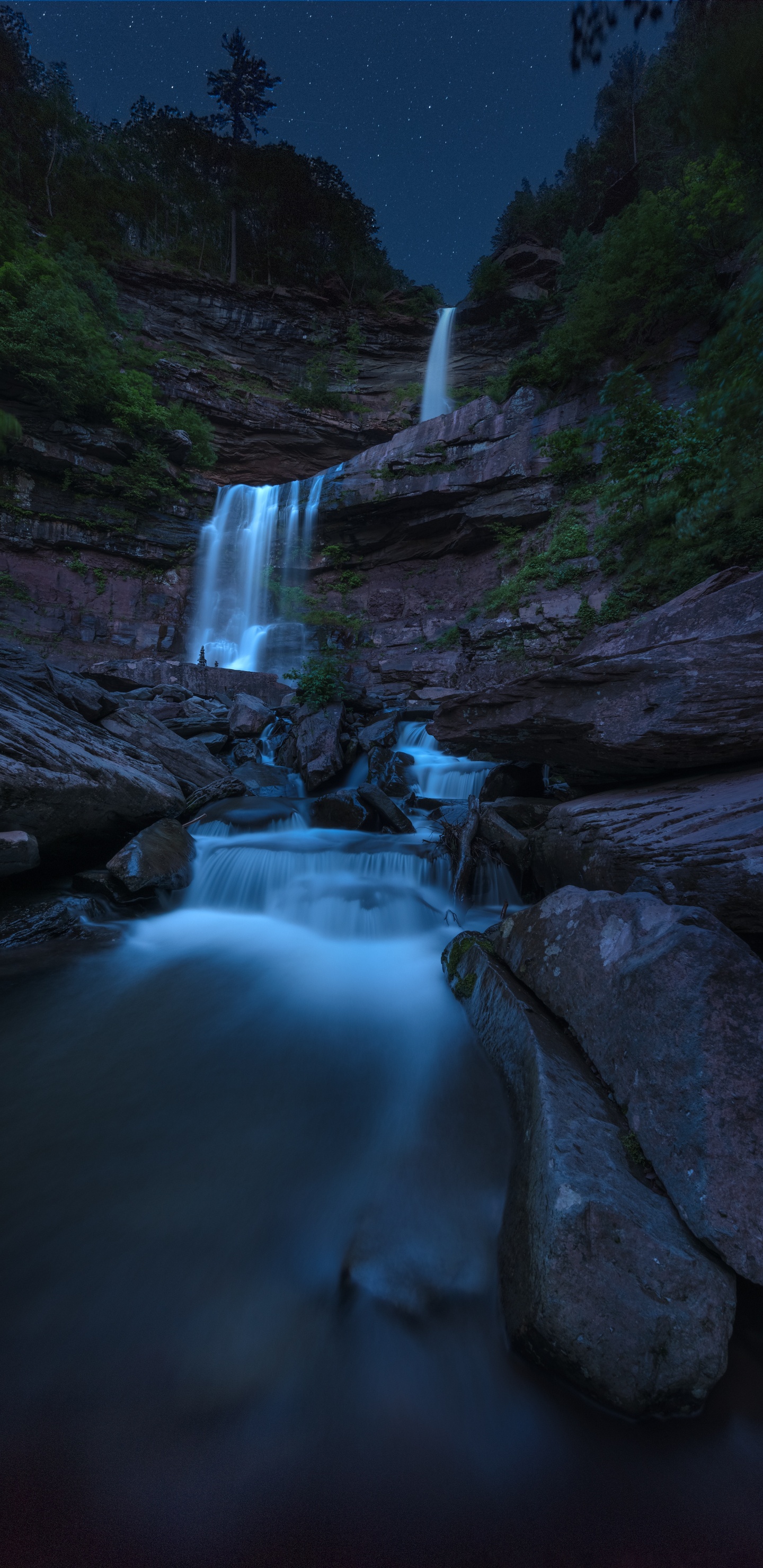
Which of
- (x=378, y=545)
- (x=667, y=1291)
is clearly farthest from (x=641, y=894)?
(x=378, y=545)

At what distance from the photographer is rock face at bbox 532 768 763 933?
2.87 meters

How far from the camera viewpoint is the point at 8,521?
1738cm

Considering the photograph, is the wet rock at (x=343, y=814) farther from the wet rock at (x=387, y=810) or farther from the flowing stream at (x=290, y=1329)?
the flowing stream at (x=290, y=1329)

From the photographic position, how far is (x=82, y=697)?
7297 mm

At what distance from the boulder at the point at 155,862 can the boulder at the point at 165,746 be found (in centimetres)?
204

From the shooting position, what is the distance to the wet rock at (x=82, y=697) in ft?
23.0

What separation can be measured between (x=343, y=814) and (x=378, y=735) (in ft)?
11.7

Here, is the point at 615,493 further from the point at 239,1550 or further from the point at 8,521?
the point at 8,521

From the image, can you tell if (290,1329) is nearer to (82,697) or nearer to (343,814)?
(343,814)

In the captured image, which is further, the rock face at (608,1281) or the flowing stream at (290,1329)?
the rock face at (608,1281)

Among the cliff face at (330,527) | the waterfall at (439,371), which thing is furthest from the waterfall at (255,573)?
the waterfall at (439,371)

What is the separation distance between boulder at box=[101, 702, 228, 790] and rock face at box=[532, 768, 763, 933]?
5823 millimetres

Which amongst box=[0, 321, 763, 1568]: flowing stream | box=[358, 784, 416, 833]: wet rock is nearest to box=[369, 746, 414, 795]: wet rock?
box=[358, 784, 416, 833]: wet rock

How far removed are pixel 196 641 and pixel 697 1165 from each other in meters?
20.5
